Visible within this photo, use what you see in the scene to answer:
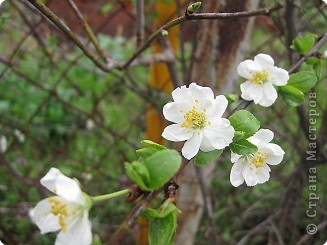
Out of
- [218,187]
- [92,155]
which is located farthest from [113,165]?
[218,187]

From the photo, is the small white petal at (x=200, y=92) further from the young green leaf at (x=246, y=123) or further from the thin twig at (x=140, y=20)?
the thin twig at (x=140, y=20)

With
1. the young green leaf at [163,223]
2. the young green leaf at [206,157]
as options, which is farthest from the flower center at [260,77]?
the young green leaf at [163,223]

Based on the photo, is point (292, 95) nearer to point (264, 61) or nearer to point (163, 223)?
point (264, 61)

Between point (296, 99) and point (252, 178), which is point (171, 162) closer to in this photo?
point (252, 178)

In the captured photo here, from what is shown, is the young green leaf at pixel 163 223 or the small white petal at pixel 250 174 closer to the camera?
the young green leaf at pixel 163 223

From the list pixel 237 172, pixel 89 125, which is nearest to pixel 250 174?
pixel 237 172

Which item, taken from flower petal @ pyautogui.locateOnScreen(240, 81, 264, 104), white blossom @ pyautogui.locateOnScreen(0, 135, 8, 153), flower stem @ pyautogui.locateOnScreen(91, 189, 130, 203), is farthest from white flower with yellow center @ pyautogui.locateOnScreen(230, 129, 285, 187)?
white blossom @ pyautogui.locateOnScreen(0, 135, 8, 153)
